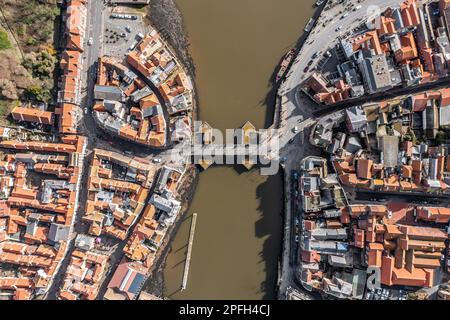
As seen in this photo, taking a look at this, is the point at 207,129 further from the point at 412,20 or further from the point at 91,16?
the point at 412,20

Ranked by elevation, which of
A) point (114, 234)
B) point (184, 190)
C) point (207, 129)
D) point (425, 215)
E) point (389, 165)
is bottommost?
point (114, 234)

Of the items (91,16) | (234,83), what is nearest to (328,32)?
(234,83)

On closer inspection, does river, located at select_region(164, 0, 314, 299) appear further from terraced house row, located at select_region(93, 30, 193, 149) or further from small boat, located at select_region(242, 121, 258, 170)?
terraced house row, located at select_region(93, 30, 193, 149)

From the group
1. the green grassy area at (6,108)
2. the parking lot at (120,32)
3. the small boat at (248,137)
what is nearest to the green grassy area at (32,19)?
the parking lot at (120,32)

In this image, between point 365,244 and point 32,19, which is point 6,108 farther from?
point 365,244

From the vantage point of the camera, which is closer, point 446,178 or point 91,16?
point 446,178

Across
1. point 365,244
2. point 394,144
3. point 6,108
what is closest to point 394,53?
point 394,144

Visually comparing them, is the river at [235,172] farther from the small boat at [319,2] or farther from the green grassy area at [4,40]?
the green grassy area at [4,40]

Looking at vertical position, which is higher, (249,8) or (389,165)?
(249,8)
